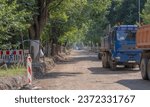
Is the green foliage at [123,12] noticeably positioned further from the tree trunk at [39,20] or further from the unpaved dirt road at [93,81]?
the unpaved dirt road at [93,81]

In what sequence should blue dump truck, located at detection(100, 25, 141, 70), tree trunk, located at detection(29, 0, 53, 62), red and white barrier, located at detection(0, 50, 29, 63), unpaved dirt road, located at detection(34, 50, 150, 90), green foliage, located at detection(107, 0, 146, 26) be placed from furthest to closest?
green foliage, located at detection(107, 0, 146, 26)
tree trunk, located at detection(29, 0, 53, 62)
blue dump truck, located at detection(100, 25, 141, 70)
red and white barrier, located at detection(0, 50, 29, 63)
unpaved dirt road, located at detection(34, 50, 150, 90)

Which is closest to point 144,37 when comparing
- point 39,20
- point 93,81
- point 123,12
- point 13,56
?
point 93,81

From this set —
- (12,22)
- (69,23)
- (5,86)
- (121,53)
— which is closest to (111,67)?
(121,53)

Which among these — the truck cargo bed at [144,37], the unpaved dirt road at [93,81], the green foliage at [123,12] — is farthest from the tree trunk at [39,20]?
the green foliage at [123,12]

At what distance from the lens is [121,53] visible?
108ft

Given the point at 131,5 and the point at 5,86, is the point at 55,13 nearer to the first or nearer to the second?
the point at 5,86

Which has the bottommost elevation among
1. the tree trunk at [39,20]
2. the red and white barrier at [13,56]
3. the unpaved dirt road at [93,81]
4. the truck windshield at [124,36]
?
the unpaved dirt road at [93,81]

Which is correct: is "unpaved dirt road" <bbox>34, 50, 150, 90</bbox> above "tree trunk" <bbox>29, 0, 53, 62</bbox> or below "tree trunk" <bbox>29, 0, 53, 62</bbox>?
below

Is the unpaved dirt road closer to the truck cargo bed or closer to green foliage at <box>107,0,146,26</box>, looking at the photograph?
the truck cargo bed

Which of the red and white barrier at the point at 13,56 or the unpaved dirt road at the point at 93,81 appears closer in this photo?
the unpaved dirt road at the point at 93,81

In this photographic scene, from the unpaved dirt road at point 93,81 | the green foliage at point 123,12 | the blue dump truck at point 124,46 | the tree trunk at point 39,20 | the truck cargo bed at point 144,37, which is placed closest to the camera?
the unpaved dirt road at point 93,81

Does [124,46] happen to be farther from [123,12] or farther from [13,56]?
[123,12]

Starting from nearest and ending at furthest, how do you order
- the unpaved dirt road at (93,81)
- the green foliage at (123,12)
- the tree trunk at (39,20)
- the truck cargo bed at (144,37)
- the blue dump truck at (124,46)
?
the unpaved dirt road at (93,81) → the truck cargo bed at (144,37) → the blue dump truck at (124,46) → the tree trunk at (39,20) → the green foliage at (123,12)

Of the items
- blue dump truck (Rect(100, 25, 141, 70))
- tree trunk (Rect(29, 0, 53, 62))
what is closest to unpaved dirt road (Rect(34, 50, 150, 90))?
blue dump truck (Rect(100, 25, 141, 70))
